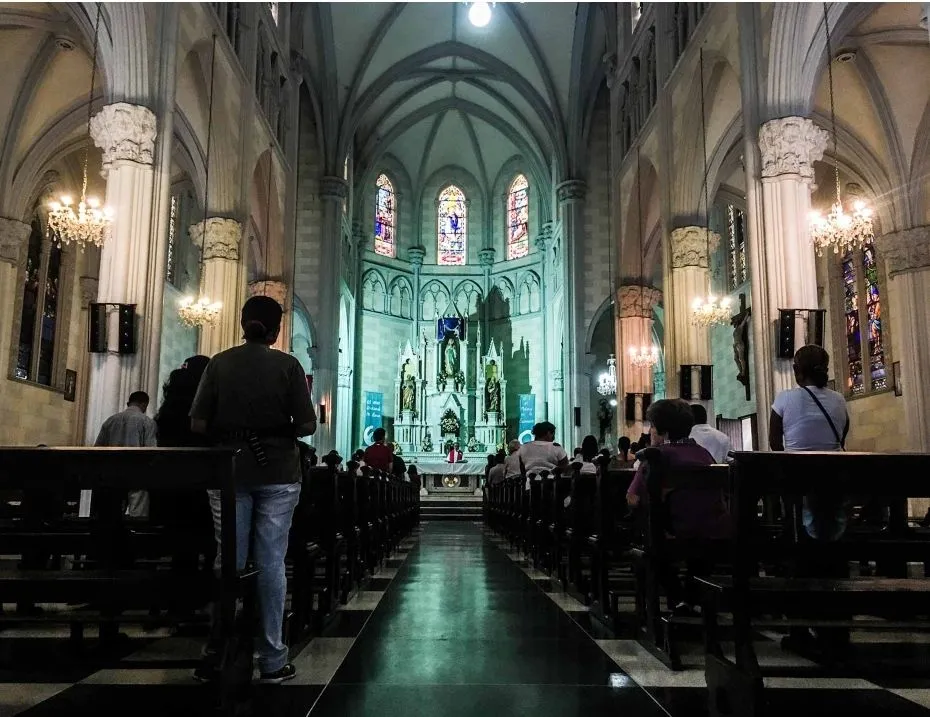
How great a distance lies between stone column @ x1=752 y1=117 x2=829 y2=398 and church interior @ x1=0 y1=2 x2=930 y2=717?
4cm

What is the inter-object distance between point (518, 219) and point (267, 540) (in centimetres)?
2992

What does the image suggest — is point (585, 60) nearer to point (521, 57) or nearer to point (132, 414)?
point (521, 57)

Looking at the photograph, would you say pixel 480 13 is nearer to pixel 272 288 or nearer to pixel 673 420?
pixel 272 288

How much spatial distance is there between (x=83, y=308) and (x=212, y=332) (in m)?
5.82

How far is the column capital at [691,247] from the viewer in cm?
1472

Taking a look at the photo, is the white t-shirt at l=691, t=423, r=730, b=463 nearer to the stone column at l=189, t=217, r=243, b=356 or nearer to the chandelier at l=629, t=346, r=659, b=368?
the stone column at l=189, t=217, r=243, b=356

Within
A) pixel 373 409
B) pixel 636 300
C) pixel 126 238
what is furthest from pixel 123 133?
pixel 373 409

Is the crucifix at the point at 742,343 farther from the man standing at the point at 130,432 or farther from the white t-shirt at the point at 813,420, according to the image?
the white t-shirt at the point at 813,420

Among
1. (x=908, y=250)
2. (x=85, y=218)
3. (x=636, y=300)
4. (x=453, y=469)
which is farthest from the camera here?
(x=453, y=469)

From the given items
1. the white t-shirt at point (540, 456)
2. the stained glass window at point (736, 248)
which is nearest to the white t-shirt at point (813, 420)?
the white t-shirt at point (540, 456)


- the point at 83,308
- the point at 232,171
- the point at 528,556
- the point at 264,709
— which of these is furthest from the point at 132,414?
the point at 83,308

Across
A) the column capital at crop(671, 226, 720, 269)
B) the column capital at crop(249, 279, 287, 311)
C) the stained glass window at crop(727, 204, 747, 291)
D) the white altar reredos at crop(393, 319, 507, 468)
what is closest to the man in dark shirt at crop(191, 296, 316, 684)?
the column capital at crop(671, 226, 720, 269)

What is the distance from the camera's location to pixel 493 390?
2808 centimetres

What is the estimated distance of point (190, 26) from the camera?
11.9 m
